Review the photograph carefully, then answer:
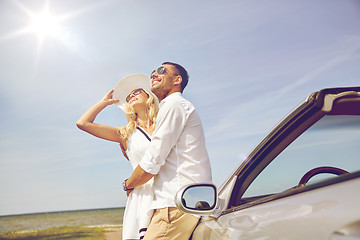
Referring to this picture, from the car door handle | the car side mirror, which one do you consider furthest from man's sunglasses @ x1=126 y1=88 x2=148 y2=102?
the car door handle

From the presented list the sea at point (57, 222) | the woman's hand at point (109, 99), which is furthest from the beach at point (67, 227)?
the woman's hand at point (109, 99)

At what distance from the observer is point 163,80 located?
103 inches

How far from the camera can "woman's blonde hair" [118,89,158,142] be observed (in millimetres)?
2928

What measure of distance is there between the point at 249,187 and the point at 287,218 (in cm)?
65

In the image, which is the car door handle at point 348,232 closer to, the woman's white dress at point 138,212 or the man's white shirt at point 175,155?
the man's white shirt at point 175,155

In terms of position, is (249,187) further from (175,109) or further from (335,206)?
(335,206)

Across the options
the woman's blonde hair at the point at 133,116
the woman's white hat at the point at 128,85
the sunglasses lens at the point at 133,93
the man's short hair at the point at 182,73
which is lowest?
the woman's blonde hair at the point at 133,116

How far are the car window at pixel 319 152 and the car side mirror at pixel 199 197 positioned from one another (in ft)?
0.99

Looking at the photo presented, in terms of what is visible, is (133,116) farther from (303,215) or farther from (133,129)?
(303,215)

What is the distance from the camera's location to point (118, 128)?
3.14 m

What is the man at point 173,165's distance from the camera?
6.49 ft

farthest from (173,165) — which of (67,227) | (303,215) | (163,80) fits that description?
(67,227)

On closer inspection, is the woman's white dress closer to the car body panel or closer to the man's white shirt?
the man's white shirt

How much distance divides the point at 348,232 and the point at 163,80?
1.91 metres
